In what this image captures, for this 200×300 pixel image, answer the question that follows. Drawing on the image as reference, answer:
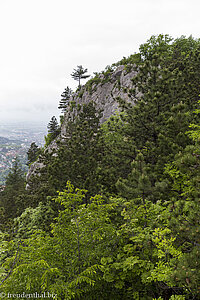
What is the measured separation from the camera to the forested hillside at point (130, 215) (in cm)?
347

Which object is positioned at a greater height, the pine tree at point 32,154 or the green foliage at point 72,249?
Result: the green foliage at point 72,249

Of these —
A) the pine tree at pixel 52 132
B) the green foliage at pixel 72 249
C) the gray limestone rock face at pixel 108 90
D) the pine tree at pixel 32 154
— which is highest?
the gray limestone rock face at pixel 108 90

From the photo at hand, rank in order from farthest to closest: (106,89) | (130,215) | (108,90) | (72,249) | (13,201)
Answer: (106,89)
(108,90)
(13,201)
(130,215)
(72,249)

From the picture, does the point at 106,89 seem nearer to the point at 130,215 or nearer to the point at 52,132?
the point at 52,132

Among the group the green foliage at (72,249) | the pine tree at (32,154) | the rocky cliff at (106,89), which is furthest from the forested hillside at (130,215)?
the pine tree at (32,154)

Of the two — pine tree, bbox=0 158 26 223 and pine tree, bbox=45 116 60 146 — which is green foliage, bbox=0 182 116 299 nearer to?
pine tree, bbox=0 158 26 223

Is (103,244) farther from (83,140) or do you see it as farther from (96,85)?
(96,85)

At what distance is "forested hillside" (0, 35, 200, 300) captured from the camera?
Answer: 3.47m

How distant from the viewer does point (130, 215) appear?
498 cm

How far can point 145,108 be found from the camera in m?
8.46

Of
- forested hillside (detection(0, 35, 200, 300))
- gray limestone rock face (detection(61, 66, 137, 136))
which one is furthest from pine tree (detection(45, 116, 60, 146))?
forested hillside (detection(0, 35, 200, 300))

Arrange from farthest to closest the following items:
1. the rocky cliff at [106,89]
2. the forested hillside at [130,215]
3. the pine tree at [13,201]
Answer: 1. the rocky cliff at [106,89]
2. the pine tree at [13,201]
3. the forested hillside at [130,215]

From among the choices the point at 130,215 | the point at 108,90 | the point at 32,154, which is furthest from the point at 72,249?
the point at 32,154

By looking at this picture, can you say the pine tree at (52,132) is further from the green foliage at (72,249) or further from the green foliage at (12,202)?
the green foliage at (72,249)
